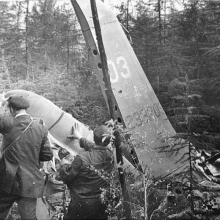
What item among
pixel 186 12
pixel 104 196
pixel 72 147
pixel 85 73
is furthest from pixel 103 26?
pixel 85 73

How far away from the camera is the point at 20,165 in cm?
300

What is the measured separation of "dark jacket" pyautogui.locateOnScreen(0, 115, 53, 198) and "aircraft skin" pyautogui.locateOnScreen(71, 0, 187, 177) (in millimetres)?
2485

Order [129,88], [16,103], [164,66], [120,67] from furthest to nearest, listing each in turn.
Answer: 1. [164,66]
2. [120,67]
3. [129,88]
4. [16,103]

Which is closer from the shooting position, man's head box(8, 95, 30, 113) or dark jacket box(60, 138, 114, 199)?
dark jacket box(60, 138, 114, 199)

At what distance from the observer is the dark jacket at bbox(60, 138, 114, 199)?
294cm

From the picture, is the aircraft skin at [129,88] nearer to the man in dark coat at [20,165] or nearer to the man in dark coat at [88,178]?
the man in dark coat at [88,178]

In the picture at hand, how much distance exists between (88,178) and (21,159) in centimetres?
75

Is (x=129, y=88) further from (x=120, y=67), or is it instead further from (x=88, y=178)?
(x=88, y=178)

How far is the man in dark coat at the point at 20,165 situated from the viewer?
2.97 meters

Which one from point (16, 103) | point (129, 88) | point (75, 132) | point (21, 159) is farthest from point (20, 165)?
point (129, 88)

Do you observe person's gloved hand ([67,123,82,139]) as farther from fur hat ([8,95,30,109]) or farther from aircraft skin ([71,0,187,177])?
fur hat ([8,95,30,109])

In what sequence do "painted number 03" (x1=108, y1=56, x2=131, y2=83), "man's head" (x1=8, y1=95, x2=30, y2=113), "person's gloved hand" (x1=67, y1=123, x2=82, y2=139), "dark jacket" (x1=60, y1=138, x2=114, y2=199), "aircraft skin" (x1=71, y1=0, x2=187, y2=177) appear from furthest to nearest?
1. "painted number 03" (x1=108, y1=56, x2=131, y2=83)
2. "aircraft skin" (x1=71, y1=0, x2=187, y2=177)
3. "person's gloved hand" (x1=67, y1=123, x2=82, y2=139)
4. "man's head" (x1=8, y1=95, x2=30, y2=113)
5. "dark jacket" (x1=60, y1=138, x2=114, y2=199)

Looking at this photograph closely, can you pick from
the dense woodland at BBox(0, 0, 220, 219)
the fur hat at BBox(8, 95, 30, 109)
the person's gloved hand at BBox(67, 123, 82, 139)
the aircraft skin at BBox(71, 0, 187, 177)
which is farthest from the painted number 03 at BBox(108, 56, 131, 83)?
the fur hat at BBox(8, 95, 30, 109)

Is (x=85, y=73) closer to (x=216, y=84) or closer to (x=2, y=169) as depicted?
(x=216, y=84)
